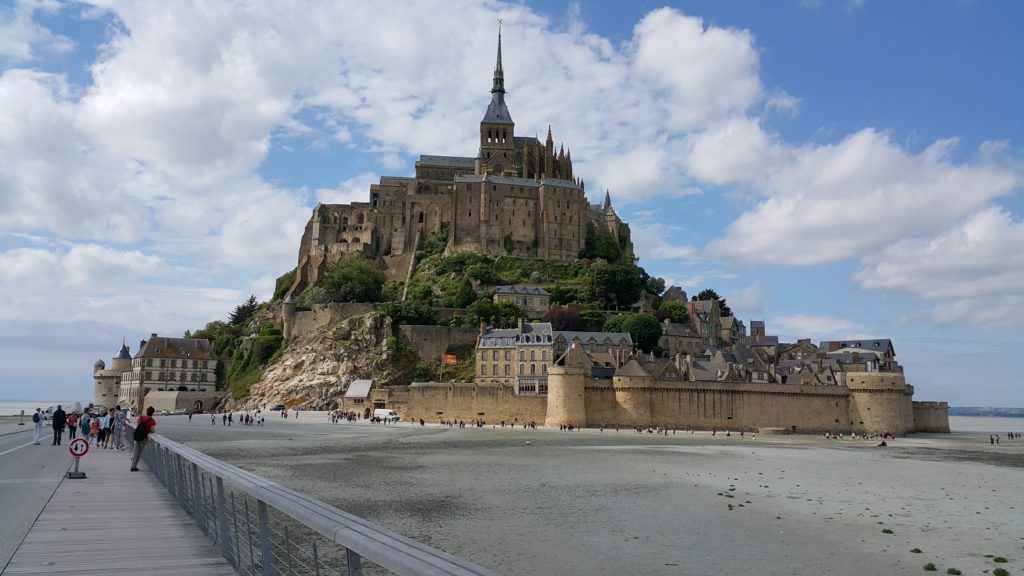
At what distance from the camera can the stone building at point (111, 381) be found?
255 feet

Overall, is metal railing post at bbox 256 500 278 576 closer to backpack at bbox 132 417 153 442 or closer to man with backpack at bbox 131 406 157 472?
man with backpack at bbox 131 406 157 472

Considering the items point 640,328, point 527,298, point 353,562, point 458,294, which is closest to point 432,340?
point 458,294

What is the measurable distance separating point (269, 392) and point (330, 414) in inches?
459

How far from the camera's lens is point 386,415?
5772 centimetres

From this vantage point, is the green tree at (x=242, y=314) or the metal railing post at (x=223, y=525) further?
the green tree at (x=242, y=314)

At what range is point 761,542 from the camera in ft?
50.2

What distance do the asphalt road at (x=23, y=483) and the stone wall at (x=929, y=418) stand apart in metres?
66.5

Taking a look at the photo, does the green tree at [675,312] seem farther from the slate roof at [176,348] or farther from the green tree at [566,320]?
the slate roof at [176,348]

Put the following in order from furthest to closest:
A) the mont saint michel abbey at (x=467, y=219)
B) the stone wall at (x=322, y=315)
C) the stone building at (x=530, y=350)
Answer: the mont saint michel abbey at (x=467, y=219)
the stone wall at (x=322, y=315)
the stone building at (x=530, y=350)

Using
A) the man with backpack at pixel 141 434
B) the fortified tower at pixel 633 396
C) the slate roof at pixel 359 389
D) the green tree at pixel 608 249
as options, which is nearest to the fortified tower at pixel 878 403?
the fortified tower at pixel 633 396

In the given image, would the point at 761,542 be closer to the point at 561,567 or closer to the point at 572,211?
the point at 561,567

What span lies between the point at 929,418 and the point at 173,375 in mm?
70775

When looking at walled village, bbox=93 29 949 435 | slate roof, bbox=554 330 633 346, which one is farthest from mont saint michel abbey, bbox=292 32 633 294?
slate roof, bbox=554 330 633 346

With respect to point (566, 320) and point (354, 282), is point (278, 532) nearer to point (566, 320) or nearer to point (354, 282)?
point (566, 320)
